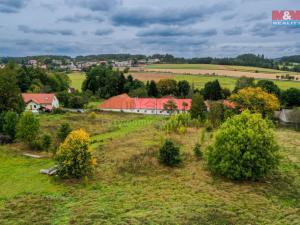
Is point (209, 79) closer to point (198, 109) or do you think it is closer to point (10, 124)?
point (198, 109)

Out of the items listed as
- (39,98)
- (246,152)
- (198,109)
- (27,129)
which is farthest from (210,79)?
(246,152)

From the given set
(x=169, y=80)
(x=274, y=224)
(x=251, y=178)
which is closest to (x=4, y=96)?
(x=251, y=178)

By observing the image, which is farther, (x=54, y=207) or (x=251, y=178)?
(x=251, y=178)

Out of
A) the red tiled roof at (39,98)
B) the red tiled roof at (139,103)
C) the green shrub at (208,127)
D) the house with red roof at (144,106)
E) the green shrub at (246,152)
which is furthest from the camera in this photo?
the red tiled roof at (139,103)

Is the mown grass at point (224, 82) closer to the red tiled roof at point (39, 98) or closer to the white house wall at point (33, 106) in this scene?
the red tiled roof at point (39, 98)

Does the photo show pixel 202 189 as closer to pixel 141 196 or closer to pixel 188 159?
pixel 141 196

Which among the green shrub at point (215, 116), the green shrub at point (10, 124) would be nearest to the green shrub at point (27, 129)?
the green shrub at point (10, 124)
